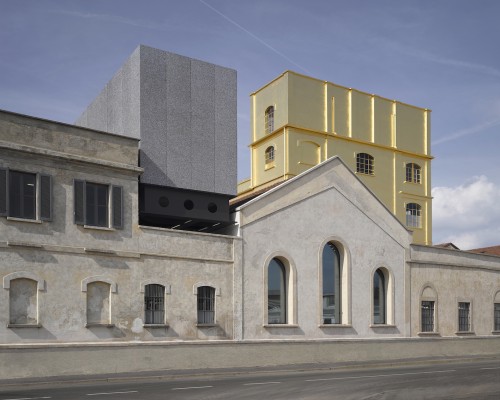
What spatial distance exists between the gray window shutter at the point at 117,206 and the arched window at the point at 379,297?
46.1ft

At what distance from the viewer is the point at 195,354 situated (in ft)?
83.4

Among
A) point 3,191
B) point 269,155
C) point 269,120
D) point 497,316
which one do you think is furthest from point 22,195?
point 269,120

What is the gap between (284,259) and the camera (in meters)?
29.1

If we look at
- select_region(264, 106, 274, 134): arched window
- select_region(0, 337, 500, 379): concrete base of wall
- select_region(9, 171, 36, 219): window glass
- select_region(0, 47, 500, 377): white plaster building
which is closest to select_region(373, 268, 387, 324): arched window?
select_region(0, 47, 500, 377): white plaster building

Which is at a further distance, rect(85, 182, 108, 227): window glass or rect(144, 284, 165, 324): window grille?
rect(144, 284, 165, 324): window grille

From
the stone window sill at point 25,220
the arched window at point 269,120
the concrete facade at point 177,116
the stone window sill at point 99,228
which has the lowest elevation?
the stone window sill at point 99,228

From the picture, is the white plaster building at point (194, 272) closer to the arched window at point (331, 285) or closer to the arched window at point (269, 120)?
the arched window at point (331, 285)

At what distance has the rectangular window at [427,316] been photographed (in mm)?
34338

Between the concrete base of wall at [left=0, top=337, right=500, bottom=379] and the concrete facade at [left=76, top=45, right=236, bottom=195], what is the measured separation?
6.83 meters

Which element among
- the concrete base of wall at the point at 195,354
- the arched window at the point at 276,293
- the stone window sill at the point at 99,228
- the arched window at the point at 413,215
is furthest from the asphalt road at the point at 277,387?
the arched window at the point at 413,215

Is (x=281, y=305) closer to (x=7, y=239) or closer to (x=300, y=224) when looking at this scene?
(x=300, y=224)

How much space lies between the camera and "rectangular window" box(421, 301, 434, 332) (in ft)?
113

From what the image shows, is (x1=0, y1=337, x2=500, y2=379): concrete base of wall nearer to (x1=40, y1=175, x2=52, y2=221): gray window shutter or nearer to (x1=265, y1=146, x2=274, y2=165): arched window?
(x1=40, y1=175, x2=52, y2=221): gray window shutter

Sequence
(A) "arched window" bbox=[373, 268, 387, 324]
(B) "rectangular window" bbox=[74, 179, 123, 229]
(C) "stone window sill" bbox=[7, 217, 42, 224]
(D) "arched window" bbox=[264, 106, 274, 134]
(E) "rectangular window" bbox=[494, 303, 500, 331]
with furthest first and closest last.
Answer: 1. (D) "arched window" bbox=[264, 106, 274, 134]
2. (E) "rectangular window" bbox=[494, 303, 500, 331]
3. (A) "arched window" bbox=[373, 268, 387, 324]
4. (B) "rectangular window" bbox=[74, 179, 123, 229]
5. (C) "stone window sill" bbox=[7, 217, 42, 224]
